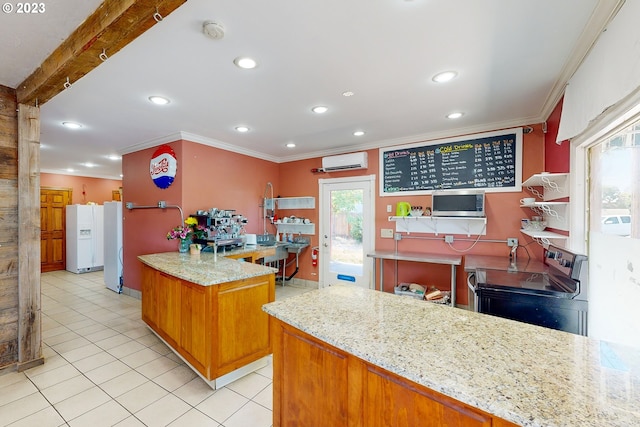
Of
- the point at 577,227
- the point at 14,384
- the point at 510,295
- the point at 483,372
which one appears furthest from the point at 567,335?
the point at 14,384

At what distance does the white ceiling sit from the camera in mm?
1538

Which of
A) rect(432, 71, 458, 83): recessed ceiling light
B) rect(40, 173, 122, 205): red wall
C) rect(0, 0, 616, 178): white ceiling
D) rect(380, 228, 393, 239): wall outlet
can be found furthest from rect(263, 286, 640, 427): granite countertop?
rect(40, 173, 122, 205): red wall

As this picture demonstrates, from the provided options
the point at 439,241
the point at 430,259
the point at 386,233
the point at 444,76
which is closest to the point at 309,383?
the point at 444,76

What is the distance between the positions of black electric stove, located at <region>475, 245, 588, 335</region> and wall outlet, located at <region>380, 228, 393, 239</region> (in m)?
1.91

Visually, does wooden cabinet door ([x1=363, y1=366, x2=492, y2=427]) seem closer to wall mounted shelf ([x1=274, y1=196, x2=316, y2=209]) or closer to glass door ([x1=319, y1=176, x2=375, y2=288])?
glass door ([x1=319, y1=176, x2=375, y2=288])

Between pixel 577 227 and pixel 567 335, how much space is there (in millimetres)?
1493

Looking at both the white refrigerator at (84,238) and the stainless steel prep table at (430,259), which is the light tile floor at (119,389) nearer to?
the stainless steel prep table at (430,259)

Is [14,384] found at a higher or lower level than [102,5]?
lower

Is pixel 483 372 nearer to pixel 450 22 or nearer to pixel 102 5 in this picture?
pixel 450 22

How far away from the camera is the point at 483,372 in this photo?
87 centimetres

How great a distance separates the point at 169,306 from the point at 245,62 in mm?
2193

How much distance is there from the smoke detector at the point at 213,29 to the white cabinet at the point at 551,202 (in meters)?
2.72

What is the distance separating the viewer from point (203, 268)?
8.25 feet

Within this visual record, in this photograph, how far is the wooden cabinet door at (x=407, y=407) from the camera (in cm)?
81
